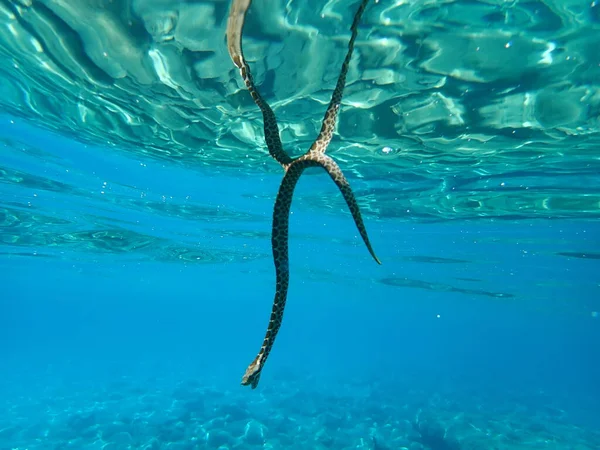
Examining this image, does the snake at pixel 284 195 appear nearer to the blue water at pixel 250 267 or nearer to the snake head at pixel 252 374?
the snake head at pixel 252 374

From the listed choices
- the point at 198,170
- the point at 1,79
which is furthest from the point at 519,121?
the point at 1,79

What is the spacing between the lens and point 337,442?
18.7 meters

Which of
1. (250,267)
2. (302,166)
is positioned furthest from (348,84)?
(250,267)

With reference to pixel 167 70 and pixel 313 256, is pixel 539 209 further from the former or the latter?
→ pixel 313 256

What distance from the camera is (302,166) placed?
11.2 ft

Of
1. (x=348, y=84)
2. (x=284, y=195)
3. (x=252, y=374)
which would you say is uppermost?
(x=348, y=84)

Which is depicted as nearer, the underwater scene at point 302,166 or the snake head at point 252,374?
the snake head at point 252,374

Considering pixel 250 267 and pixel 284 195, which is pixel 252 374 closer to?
pixel 284 195

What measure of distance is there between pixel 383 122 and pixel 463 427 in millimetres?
18560

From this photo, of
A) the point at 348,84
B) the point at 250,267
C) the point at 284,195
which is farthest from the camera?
the point at 250,267

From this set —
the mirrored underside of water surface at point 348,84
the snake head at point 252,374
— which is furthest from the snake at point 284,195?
the mirrored underside of water surface at point 348,84

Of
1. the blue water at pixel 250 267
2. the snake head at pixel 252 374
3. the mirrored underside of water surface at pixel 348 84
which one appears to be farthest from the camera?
the blue water at pixel 250 267

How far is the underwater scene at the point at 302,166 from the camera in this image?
24.4 feet

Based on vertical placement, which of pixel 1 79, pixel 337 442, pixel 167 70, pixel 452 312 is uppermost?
pixel 452 312
